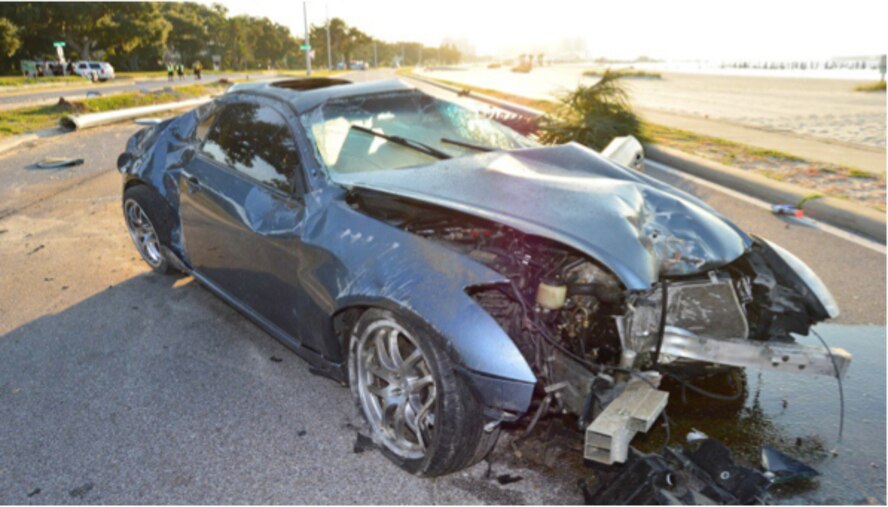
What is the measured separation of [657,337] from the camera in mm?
2756

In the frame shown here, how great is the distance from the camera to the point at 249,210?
3.58 m

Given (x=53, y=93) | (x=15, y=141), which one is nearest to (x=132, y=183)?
(x=15, y=141)

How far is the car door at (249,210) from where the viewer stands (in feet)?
10.9

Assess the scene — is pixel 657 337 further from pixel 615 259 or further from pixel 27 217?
pixel 27 217

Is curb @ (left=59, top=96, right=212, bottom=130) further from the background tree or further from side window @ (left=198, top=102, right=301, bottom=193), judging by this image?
→ the background tree

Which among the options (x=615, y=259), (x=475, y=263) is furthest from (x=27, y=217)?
(x=615, y=259)

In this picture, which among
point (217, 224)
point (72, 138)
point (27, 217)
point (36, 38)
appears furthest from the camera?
point (36, 38)

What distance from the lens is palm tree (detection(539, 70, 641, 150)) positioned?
405 inches

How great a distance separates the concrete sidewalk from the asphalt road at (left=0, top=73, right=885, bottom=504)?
5.22 metres

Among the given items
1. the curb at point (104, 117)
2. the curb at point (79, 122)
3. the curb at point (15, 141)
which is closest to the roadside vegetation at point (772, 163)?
the curb at point (79, 122)

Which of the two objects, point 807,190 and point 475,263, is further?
point 807,190

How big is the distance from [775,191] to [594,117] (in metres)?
3.79

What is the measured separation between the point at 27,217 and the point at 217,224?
4705mm

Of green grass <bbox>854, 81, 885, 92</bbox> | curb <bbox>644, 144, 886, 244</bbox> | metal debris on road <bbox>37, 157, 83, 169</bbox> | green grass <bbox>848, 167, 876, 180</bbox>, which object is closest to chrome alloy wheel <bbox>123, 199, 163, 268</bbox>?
metal debris on road <bbox>37, 157, 83, 169</bbox>
